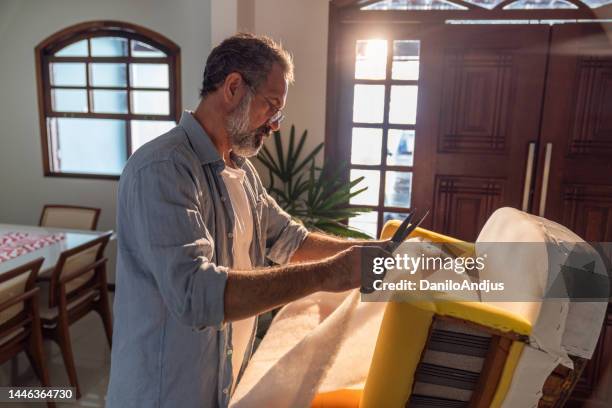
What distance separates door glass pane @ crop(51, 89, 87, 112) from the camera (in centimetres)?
378

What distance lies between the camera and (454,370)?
96 centimetres

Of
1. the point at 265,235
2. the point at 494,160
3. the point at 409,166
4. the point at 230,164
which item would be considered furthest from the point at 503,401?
the point at 409,166

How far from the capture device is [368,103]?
2.98m

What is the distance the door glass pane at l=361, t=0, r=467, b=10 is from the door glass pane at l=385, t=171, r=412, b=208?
1.03m

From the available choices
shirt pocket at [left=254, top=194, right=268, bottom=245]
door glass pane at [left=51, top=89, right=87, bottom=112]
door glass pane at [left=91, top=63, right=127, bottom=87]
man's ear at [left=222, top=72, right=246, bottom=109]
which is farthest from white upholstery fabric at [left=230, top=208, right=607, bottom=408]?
door glass pane at [left=51, top=89, right=87, bottom=112]

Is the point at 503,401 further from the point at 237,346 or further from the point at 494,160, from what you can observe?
the point at 494,160

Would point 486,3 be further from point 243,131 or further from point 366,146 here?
point 243,131

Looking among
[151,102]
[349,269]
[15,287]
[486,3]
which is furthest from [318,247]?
[151,102]

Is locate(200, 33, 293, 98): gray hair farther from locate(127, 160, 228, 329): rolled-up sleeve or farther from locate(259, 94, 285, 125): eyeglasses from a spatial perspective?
locate(127, 160, 228, 329): rolled-up sleeve

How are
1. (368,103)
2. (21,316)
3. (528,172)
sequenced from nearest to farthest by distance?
(21,316), (528,172), (368,103)

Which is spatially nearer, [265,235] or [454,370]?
[454,370]

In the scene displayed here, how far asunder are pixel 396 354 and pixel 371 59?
2.37 meters

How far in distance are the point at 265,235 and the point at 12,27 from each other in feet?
11.6

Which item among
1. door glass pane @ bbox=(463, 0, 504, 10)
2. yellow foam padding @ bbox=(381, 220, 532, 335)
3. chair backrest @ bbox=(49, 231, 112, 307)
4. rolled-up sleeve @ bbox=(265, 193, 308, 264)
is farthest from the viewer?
door glass pane @ bbox=(463, 0, 504, 10)
